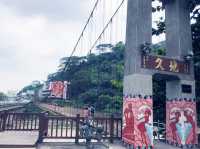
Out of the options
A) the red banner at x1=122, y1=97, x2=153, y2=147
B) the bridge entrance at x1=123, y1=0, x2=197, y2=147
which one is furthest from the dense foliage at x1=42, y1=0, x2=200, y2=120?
the red banner at x1=122, y1=97, x2=153, y2=147

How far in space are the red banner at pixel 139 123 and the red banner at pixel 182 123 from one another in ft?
4.81

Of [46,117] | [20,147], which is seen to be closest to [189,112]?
[46,117]

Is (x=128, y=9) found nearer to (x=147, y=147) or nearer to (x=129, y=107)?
(x=129, y=107)

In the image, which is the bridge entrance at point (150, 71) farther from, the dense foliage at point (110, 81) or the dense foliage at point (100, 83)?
the dense foliage at point (100, 83)

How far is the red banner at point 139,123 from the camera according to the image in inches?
328

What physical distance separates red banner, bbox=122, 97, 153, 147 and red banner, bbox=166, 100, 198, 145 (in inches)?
57.7

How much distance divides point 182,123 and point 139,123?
200 centimetres

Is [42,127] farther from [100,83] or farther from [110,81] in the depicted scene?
[100,83]

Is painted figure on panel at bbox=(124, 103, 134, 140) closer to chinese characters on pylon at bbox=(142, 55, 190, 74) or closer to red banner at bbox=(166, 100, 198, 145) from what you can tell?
chinese characters on pylon at bbox=(142, 55, 190, 74)

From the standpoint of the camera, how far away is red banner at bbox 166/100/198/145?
30.4ft

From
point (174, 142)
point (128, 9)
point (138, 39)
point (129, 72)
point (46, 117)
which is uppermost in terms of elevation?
point (128, 9)

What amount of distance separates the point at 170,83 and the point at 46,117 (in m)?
5.10

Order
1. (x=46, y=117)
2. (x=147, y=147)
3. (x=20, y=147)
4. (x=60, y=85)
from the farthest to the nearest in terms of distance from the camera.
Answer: (x=60, y=85) < (x=46, y=117) < (x=147, y=147) < (x=20, y=147)

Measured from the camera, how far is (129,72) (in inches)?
356
